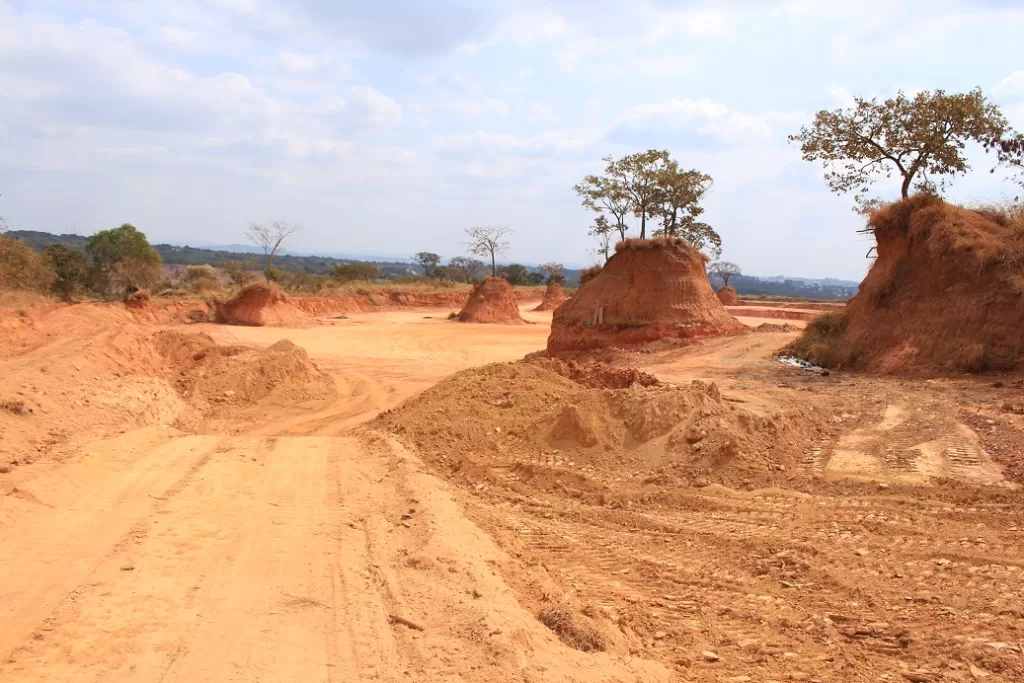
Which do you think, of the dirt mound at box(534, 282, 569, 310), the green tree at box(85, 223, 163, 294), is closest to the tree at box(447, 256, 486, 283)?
the dirt mound at box(534, 282, 569, 310)

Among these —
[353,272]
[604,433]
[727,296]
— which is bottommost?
[604,433]

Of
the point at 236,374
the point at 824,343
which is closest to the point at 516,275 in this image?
the point at 824,343

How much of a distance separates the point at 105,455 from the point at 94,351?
4376 millimetres

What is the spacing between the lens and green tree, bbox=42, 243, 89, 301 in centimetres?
3059

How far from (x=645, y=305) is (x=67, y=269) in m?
27.3

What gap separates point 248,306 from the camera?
90.0 feet

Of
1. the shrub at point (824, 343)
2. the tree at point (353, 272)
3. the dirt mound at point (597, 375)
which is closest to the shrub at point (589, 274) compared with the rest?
the shrub at point (824, 343)

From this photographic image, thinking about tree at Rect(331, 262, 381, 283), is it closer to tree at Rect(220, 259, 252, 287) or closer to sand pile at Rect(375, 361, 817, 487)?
tree at Rect(220, 259, 252, 287)

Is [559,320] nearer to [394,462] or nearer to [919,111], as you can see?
[919,111]

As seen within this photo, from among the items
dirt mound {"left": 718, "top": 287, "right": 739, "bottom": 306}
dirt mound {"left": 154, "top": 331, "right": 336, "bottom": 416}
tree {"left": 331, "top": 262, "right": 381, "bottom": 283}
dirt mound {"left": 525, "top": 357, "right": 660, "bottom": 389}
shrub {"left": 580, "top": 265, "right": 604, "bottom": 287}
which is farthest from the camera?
tree {"left": 331, "top": 262, "right": 381, "bottom": 283}

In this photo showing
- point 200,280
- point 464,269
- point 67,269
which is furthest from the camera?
point 464,269

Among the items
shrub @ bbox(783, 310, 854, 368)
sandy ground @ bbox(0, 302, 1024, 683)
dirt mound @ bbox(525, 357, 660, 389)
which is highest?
shrub @ bbox(783, 310, 854, 368)

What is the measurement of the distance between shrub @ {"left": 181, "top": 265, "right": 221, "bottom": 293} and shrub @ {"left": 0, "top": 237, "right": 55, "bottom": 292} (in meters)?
8.72

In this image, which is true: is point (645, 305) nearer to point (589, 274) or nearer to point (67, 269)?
point (589, 274)
